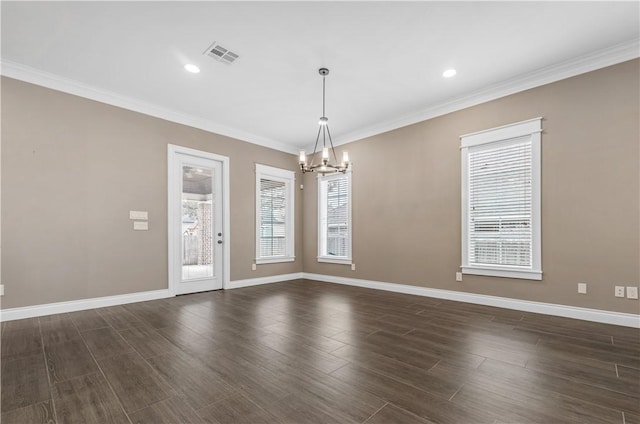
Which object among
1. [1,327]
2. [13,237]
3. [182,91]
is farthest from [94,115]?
[1,327]

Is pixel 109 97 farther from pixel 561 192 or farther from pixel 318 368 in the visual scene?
pixel 561 192

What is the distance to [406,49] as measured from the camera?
3205 millimetres

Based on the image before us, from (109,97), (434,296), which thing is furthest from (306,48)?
(434,296)

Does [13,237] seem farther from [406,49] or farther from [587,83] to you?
[587,83]

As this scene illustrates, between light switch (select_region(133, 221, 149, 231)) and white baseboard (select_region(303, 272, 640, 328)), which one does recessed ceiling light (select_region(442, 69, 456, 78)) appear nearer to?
white baseboard (select_region(303, 272, 640, 328))

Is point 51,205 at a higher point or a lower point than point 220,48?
lower

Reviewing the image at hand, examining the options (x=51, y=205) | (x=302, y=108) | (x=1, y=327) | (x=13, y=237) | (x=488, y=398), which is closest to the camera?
(x=488, y=398)

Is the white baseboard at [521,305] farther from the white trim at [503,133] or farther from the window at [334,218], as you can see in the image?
the white trim at [503,133]

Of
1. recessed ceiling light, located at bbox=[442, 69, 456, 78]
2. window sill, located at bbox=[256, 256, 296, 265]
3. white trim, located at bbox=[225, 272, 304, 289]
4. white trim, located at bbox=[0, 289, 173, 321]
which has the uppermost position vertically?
recessed ceiling light, located at bbox=[442, 69, 456, 78]

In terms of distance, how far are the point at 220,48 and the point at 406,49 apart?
6.82ft

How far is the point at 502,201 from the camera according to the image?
4.00 metres

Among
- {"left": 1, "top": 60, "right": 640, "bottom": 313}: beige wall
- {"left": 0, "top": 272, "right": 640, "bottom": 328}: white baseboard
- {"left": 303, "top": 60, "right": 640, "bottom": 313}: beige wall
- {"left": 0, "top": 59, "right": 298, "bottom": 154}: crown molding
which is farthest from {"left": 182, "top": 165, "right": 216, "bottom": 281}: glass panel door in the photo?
{"left": 303, "top": 60, "right": 640, "bottom": 313}: beige wall

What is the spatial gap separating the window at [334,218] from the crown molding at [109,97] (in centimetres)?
187

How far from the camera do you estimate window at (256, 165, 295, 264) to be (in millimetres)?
6020
